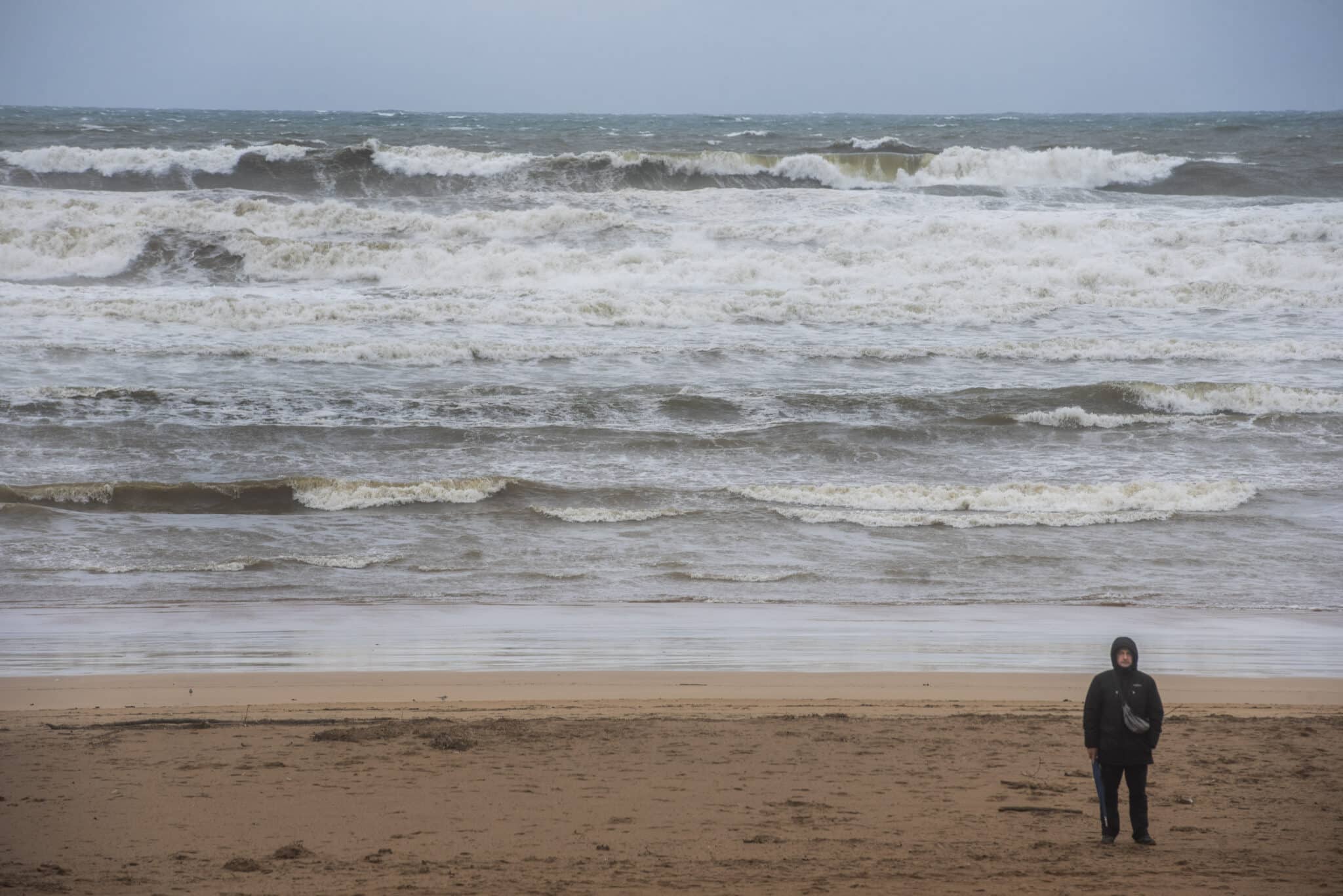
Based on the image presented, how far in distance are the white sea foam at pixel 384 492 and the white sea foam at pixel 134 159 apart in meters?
25.5

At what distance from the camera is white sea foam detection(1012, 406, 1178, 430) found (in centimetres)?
1498

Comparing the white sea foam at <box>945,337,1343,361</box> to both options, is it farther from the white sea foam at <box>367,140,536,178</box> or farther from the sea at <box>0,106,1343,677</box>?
the white sea foam at <box>367,140,536,178</box>

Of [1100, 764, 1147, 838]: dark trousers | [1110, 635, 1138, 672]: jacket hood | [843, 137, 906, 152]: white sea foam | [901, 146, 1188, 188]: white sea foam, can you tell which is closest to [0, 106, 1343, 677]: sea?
[1100, 764, 1147, 838]: dark trousers

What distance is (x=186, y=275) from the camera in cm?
2323

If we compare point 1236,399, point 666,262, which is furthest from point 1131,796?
point 666,262

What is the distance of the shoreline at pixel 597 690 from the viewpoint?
6.82 metres

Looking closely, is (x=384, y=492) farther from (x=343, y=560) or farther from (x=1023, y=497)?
(x=1023, y=497)

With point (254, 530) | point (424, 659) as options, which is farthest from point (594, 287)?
point (424, 659)

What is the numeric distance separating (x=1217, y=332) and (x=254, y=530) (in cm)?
1652

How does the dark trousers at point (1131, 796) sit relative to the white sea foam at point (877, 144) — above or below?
below

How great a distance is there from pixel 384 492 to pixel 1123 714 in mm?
8484

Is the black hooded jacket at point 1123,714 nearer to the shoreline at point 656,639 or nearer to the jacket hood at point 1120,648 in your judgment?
the jacket hood at point 1120,648

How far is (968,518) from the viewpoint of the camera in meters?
11.5

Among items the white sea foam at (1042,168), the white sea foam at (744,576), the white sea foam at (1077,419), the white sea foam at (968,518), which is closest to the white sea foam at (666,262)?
the white sea foam at (1077,419)
